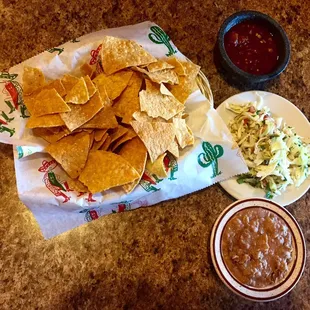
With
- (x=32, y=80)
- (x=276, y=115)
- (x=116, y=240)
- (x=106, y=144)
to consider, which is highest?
(x=32, y=80)

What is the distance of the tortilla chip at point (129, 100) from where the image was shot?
60.4 inches

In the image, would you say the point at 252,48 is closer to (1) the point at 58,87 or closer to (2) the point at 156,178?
(2) the point at 156,178

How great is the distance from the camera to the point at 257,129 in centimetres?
167

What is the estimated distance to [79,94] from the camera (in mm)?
1459

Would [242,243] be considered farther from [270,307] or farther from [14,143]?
[14,143]

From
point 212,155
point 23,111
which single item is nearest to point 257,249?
point 212,155

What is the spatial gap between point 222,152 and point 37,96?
2.20 ft

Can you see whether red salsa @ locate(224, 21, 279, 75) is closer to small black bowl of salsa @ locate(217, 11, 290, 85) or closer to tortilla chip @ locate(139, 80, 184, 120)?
small black bowl of salsa @ locate(217, 11, 290, 85)

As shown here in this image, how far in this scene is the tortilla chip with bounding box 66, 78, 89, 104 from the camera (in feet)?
4.77

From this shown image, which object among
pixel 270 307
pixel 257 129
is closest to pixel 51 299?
pixel 270 307

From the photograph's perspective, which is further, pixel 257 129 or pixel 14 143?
pixel 257 129

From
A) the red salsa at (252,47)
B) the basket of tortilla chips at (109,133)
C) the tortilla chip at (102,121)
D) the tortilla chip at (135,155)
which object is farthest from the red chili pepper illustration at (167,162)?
the red salsa at (252,47)

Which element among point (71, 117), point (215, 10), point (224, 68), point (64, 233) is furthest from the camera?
point (215, 10)

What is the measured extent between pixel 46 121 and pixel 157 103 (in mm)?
369
